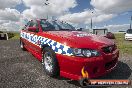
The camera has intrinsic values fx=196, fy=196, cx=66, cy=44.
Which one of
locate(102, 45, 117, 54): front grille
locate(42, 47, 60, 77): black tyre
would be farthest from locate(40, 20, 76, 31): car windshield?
locate(102, 45, 117, 54): front grille

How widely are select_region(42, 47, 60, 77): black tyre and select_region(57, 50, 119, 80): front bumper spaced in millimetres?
186

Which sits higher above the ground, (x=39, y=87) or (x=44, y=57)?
(x=44, y=57)

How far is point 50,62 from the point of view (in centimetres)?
526

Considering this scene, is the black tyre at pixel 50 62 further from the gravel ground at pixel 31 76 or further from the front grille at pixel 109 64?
the front grille at pixel 109 64

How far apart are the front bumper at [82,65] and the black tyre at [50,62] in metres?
0.19

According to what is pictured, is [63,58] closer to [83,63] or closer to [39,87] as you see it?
[83,63]

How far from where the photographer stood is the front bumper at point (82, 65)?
4320mm

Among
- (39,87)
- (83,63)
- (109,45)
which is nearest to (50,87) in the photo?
(39,87)

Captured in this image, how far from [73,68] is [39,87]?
37.2 inches

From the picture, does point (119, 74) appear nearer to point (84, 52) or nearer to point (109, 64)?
point (109, 64)

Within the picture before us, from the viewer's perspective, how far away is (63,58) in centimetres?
461

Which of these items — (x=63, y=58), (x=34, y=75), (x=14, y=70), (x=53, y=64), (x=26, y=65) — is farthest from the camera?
(x=26, y=65)

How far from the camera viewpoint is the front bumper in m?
4.32

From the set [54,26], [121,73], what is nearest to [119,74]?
[121,73]
